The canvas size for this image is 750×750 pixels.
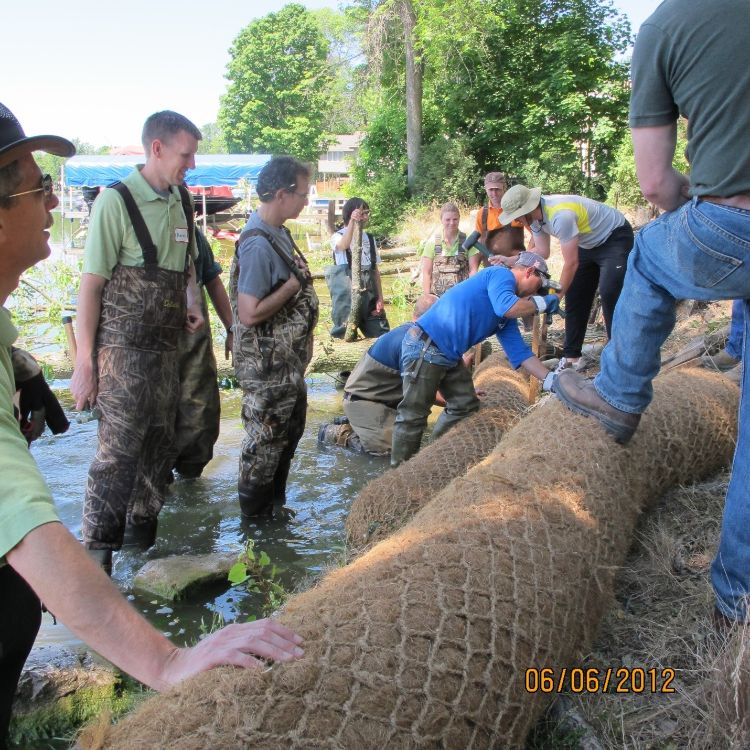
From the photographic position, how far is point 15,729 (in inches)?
124

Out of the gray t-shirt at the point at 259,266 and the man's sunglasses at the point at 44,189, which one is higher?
the man's sunglasses at the point at 44,189

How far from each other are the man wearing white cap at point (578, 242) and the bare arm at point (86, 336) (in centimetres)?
344

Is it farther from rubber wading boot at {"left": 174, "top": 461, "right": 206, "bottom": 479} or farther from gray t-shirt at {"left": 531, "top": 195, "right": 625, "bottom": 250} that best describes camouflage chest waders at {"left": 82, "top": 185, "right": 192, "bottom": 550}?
gray t-shirt at {"left": 531, "top": 195, "right": 625, "bottom": 250}

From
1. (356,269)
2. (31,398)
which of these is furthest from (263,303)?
(356,269)

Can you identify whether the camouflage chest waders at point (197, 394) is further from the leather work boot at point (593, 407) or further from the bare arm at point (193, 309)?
the leather work boot at point (593, 407)

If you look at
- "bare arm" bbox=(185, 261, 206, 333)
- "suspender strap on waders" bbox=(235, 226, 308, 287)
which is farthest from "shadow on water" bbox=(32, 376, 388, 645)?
"suspender strap on waders" bbox=(235, 226, 308, 287)

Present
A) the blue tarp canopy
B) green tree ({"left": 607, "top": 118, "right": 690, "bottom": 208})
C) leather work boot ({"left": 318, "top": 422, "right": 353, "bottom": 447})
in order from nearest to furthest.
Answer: leather work boot ({"left": 318, "top": 422, "right": 353, "bottom": 447}) → green tree ({"left": 607, "top": 118, "right": 690, "bottom": 208}) → the blue tarp canopy

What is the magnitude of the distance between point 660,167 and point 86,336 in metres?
3.18

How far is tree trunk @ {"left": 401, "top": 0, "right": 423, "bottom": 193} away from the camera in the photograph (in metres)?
25.8

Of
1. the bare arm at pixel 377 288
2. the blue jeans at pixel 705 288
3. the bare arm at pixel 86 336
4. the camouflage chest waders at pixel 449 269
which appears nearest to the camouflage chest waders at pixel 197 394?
the bare arm at pixel 86 336

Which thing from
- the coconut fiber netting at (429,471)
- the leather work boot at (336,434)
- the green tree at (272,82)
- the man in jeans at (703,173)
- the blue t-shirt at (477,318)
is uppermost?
the green tree at (272,82)

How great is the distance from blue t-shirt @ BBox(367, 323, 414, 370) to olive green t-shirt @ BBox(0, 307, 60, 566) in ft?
16.5

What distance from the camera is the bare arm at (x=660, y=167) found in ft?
8.73

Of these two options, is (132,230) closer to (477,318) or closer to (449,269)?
(477,318)
